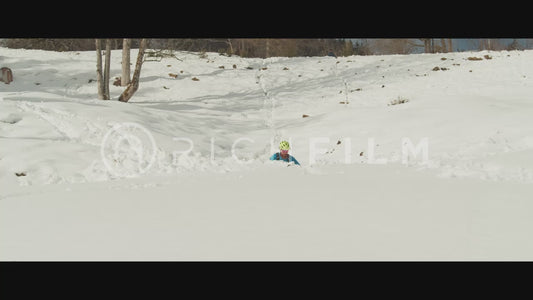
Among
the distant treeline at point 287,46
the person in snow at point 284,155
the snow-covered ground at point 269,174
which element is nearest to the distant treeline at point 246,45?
the distant treeline at point 287,46

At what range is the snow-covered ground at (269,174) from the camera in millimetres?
3109

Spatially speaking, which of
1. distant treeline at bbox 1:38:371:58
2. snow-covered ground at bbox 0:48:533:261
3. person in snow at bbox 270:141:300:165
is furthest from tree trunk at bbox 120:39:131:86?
person in snow at bbox 270:141:300:165

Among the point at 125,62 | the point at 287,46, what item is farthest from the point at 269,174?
the point at 287,46

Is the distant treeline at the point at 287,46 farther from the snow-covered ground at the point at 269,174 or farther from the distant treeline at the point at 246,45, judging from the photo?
the snow-covered ground at the point at 269,174

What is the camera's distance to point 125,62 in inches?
651

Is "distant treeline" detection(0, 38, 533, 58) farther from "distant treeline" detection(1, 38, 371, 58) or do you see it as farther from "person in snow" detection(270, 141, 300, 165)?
"person in snow" detection(270, 141, 300, 165)

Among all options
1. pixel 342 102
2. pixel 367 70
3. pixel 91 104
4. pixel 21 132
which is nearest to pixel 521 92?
pixel 342 102

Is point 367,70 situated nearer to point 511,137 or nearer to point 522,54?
point 522,54

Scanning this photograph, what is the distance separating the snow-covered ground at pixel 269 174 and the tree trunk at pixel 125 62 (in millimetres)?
489

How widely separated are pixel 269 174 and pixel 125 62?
12.3 m

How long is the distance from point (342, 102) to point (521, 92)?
562cm

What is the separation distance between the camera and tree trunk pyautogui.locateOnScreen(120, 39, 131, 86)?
15.9 metres

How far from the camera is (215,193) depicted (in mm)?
4969

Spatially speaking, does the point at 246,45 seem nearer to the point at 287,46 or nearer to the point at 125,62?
the point at 287,46
